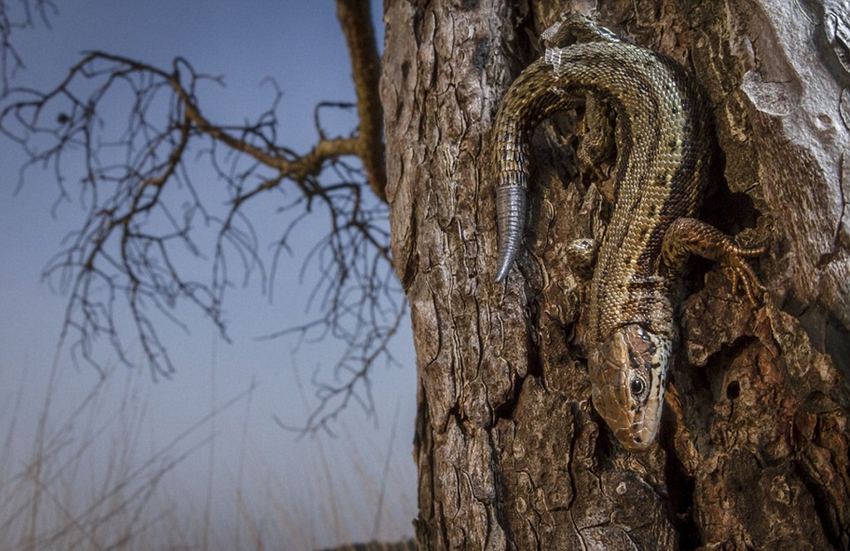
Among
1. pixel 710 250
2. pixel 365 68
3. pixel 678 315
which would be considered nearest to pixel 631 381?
pixel 678 315

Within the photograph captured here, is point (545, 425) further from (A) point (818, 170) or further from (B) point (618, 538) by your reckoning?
(A) point (818, 170)

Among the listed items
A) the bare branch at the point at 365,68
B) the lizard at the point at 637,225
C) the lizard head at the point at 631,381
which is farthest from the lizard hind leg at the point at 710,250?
the bare branch at the point at 365,68

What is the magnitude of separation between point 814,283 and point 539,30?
3.76 ft

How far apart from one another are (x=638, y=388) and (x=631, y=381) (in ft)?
0.11

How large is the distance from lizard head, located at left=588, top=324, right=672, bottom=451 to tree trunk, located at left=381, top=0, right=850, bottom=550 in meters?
0.05

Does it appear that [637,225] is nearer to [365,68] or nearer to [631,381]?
[631,381]

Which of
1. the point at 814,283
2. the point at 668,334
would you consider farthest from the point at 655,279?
the point at 814,283

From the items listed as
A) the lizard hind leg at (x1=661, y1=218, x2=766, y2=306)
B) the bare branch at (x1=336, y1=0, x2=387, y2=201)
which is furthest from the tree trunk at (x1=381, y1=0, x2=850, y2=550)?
the bare branch at (x1=336, y1=0, x2=387, y2=201)

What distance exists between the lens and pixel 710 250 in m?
1.79

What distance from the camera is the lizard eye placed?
1841 mm

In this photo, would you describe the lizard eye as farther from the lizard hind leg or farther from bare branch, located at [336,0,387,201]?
bare branch, located at [336,0,387,201]

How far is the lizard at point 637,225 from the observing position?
1849 millimetres

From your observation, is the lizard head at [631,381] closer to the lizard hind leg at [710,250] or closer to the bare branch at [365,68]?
the lizard hind leg at [710,250]

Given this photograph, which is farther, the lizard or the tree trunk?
the lizard
